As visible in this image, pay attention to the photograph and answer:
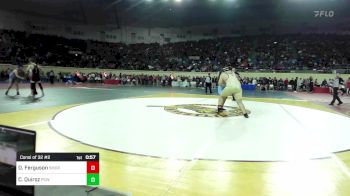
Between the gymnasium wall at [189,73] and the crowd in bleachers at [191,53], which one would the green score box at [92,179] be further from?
the crowd in bleachers at [191,53]


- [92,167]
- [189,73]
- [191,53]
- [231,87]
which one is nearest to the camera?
[92,167]

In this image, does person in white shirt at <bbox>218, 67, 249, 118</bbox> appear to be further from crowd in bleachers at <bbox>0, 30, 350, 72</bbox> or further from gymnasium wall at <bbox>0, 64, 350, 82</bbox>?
crowd in bleachers at <bbox>0, 30, 350, 72</bbox>

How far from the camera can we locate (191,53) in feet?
113

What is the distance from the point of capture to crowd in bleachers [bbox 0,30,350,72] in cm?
2938

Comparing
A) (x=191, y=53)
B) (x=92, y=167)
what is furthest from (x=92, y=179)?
(x=191, y=53)

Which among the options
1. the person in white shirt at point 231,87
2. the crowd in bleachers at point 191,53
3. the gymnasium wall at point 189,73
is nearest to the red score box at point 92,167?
the person in white shirt at point 231,87

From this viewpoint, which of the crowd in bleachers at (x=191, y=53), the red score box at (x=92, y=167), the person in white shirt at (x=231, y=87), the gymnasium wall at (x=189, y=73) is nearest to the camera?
the red score box at (x=92, y=167)

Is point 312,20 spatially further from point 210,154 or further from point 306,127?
point 210,154

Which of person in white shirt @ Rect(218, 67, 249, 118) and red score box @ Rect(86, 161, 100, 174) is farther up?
person in white shirt @ Rect(218, 67, 249, 118)

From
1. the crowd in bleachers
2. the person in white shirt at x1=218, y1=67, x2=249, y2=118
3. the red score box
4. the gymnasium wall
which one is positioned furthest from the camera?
the crowd in bleachers

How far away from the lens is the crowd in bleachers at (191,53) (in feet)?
96.4

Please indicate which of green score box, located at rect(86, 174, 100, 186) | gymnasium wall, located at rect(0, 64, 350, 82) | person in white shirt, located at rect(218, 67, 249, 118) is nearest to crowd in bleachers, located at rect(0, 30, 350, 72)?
gymnasium wall, located at rect(0, 64, 350, 82)

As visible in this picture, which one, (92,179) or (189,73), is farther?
(189,73)

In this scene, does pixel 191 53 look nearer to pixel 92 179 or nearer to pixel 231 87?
pixel 231 87
